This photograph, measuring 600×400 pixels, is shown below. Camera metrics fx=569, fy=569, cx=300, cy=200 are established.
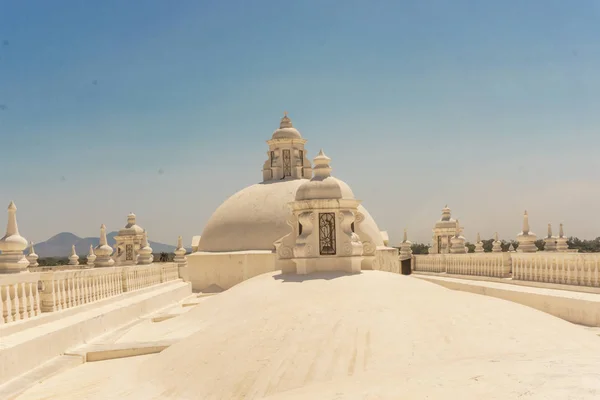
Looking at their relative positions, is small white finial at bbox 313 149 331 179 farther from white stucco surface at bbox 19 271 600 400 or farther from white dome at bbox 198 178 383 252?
white dome at bbox 198 178 383 252

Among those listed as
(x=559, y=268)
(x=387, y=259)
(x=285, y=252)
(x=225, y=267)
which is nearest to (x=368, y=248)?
(x=285, y=252)

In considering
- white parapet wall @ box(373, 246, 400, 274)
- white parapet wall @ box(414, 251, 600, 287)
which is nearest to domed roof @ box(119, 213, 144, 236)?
white parapet wall @ box(373, 246, 400, 274)

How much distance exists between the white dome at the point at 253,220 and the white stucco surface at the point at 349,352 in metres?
12.5

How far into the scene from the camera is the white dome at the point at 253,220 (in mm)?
22891

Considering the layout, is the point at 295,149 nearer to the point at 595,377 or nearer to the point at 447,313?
the point at 447,313

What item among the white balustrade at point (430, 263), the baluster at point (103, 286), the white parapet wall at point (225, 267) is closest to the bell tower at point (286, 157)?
the white parapet wall at point (225, 267)

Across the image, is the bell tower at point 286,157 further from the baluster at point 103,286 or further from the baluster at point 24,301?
the baluster at point 24,301

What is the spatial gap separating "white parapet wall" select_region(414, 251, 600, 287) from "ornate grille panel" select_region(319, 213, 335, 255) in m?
5.61

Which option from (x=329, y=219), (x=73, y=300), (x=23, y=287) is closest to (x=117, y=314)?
(x=73, y=300)

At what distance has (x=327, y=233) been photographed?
13.2m

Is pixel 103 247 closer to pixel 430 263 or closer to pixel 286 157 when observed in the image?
pixel 286 157

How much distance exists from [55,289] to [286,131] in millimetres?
16689

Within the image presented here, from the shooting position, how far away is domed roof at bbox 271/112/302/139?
84.9 feet

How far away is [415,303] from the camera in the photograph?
9.40 m
